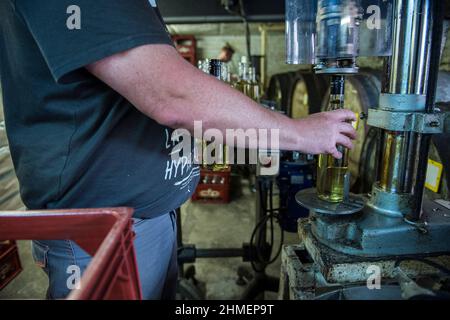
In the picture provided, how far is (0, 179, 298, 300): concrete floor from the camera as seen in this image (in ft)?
7.26

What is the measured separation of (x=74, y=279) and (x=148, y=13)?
0.69 metres

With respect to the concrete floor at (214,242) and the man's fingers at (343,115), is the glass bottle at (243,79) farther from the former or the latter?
the concrete floor at (214,242)

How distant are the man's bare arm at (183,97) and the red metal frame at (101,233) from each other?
23 centimetres

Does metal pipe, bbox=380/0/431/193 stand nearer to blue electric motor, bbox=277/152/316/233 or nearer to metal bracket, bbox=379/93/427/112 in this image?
metal bracket, bbox=379/93/427/112

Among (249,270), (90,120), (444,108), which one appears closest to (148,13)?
(90,120)

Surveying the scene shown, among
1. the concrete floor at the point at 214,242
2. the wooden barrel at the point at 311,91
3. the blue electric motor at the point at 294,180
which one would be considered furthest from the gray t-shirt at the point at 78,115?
the wooden barrel at the point at 311,91

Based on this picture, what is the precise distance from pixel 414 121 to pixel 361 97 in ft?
4.76

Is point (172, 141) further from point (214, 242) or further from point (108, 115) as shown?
point (214, 242)

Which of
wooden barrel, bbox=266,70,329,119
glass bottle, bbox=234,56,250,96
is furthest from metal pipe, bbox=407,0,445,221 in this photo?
wooden barrel, bbox=266,70,329,119

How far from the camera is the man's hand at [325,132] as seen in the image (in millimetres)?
701

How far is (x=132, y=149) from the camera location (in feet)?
2.72

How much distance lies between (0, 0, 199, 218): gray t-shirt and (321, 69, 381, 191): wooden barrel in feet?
5.31

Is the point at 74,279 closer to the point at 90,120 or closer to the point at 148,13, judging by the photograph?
the point at 90,120

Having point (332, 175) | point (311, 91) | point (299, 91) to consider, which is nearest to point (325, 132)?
point (332, 175)
